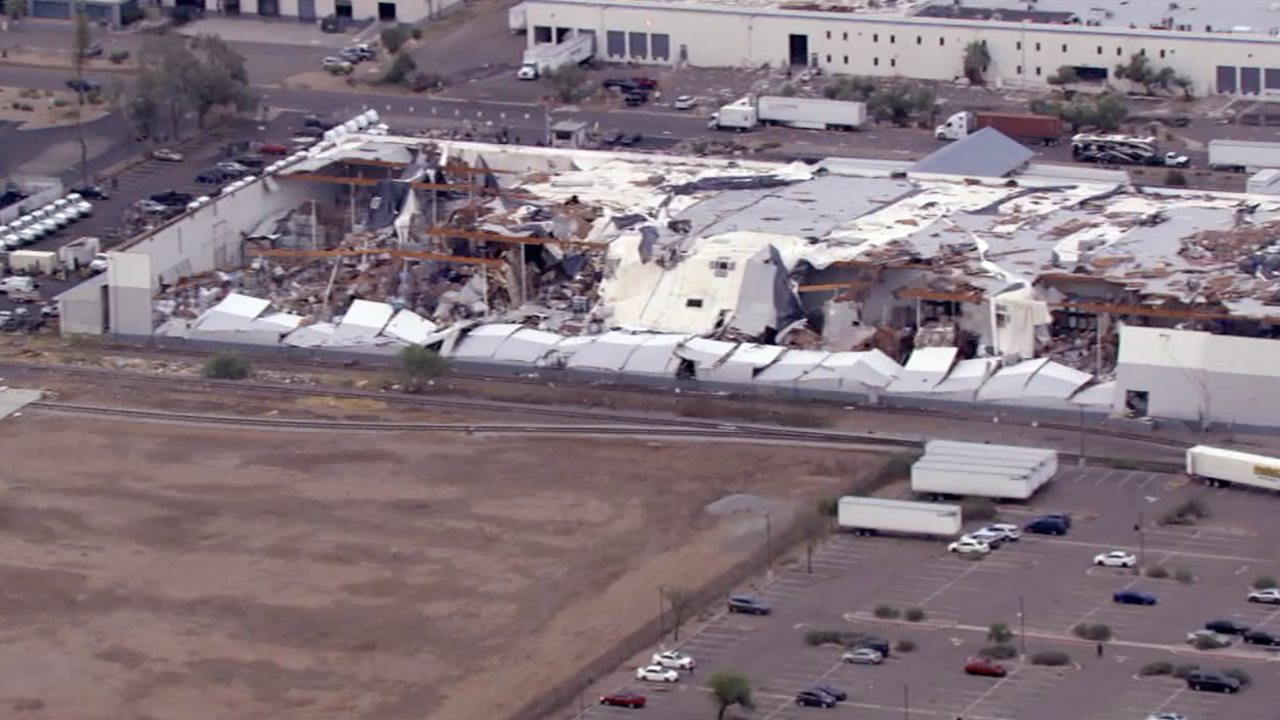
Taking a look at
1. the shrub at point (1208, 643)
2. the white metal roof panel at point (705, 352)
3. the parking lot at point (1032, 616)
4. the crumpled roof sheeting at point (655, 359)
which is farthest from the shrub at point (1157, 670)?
the crumpled roof sheeting at point (655, 359)

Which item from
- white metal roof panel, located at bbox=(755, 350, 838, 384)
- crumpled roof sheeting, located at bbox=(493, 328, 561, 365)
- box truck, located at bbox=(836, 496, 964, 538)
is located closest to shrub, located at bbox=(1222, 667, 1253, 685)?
box truck, located at bbox=(836, 496, 964, 538)

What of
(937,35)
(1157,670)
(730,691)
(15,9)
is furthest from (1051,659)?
(15,9)

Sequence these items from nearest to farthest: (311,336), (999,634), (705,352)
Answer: (999,634) < (705,352) < (311,336)

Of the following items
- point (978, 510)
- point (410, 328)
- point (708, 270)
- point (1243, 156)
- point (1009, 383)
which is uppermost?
point (1243, 156)

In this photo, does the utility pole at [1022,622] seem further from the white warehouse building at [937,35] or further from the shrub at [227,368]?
the white warehouse building at [937,35]

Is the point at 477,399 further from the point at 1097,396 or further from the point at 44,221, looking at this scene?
the point at 44,221

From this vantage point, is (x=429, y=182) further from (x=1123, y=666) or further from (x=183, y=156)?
(x=1123, y=666)
